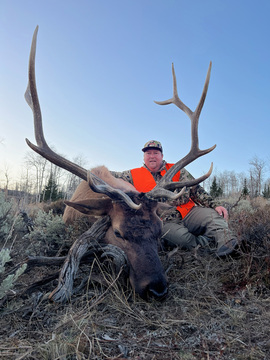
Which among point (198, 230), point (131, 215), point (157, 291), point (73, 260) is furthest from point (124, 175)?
point (157, 291)

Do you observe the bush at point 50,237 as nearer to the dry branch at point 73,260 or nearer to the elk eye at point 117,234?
the dry branch at point 73,260

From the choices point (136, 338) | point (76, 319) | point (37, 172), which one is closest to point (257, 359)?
point (136, 338)

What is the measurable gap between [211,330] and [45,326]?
1.32m

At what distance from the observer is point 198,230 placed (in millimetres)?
4879

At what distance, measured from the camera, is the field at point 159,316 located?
1.83 m

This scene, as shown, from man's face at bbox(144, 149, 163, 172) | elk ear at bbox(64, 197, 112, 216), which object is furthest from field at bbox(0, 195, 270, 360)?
man's face at bbox(144, 149, 163, 172)

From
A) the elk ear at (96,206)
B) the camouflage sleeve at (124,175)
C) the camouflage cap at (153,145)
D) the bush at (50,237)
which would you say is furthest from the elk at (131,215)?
the camouflage cap at (153,145)

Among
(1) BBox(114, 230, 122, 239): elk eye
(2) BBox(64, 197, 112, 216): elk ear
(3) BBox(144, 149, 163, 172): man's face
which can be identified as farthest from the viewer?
(3) BBox(144, 149, 163, 172): man's face

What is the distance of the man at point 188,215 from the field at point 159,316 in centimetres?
51

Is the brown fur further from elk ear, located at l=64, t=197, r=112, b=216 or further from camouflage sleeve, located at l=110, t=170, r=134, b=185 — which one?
camouflage sleeve, located at l=110, t=170, r=134, b=185

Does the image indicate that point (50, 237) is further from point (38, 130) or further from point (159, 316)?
point (159, 316)

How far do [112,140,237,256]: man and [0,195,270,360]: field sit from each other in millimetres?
513

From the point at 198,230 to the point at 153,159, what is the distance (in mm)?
1928

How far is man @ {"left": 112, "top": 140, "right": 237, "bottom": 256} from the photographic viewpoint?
14.2 ft
